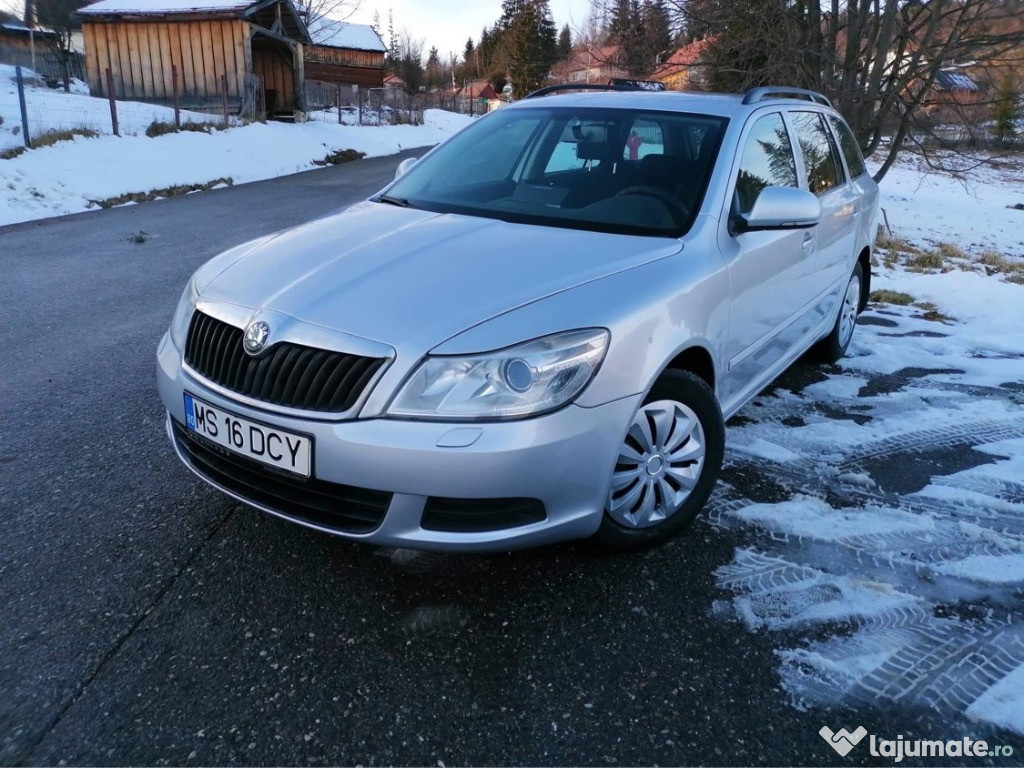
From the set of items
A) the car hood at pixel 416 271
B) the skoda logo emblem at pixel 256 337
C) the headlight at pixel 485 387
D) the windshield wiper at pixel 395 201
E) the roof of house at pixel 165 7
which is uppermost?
the roof of house at pixel 165 7

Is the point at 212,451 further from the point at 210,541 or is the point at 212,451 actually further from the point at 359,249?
the point at 359,249

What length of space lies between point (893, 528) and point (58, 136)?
16.0 metres

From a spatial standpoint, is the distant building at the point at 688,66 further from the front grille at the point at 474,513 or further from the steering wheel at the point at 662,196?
the front grille at the point at 474,513

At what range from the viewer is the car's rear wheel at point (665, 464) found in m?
2.61

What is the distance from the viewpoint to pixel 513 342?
2268 millimetres

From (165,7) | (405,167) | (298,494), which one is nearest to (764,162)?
(405,167)

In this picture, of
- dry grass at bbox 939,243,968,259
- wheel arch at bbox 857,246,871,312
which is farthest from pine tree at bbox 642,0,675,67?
wheel arch at bbox 857,246,871,312

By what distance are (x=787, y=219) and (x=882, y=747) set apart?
Answer: 1982 millimetres

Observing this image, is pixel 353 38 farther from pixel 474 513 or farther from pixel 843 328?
pixel 474 513

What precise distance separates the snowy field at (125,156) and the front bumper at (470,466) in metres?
10.2

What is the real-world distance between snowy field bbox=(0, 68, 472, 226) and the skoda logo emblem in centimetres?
972

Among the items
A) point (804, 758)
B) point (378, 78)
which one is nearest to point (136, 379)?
point (804, 758)

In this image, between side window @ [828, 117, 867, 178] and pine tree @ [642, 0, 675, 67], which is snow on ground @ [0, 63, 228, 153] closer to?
pine tree @ [642, 0, 675, 67]

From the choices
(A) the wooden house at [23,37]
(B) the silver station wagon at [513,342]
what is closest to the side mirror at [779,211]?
(B) the silver station wagon at [513,342]
